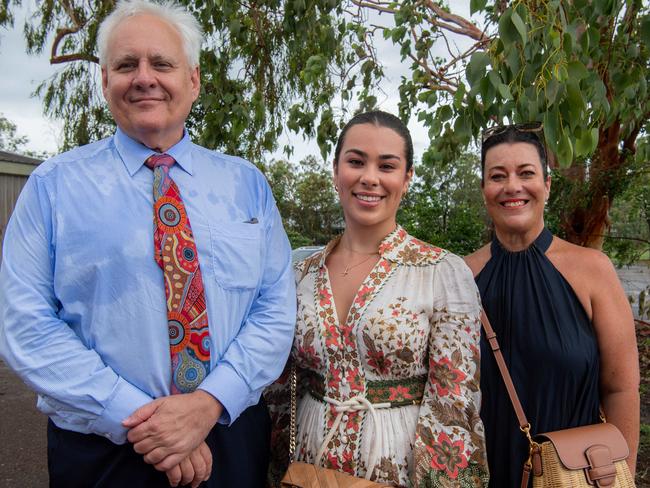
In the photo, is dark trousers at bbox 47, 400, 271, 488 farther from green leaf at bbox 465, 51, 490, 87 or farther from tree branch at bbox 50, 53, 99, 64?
tree branch at bbox 50, 53, 99, 64

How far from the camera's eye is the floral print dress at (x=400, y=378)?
189cm

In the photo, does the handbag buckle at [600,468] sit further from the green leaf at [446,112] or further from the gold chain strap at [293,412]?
the green leaf at [446,112]

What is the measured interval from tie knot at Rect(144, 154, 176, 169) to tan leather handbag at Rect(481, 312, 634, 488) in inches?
58.4

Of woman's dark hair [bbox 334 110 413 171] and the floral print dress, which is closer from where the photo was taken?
the floral print dress

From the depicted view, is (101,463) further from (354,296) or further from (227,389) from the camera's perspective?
(354,296)

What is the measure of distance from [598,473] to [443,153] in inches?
151

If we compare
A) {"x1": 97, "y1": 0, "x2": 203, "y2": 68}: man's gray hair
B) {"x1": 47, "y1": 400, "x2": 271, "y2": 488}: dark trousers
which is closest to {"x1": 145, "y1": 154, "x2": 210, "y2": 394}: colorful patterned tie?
{"x1": 47, "y1": 400, "x2": 271, "y2": 488}: dark trousers

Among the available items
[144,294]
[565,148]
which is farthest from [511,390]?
[144,294]

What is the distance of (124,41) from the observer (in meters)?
1.91

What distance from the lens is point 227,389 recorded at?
71.2 inches

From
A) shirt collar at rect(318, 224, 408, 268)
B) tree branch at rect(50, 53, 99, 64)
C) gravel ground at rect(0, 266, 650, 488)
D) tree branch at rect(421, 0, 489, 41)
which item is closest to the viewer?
shirt collar at rect(318, 224, 408, 268)

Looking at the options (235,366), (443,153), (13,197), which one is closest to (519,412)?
(235,366)

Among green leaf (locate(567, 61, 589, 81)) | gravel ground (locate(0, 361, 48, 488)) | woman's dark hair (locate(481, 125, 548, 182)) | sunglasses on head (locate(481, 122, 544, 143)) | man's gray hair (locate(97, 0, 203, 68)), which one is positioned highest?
man's gray hair (locate(97, 0, 203, 68))

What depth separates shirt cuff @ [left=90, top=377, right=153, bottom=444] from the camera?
166cm
